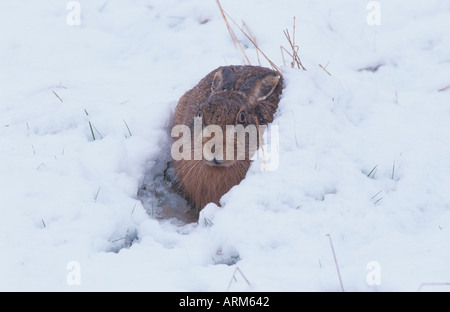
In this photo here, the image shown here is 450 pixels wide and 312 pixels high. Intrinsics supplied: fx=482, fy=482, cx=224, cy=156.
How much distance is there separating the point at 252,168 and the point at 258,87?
0.96 metres

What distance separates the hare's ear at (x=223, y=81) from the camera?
4.53m

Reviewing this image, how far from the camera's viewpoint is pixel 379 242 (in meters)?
3.16

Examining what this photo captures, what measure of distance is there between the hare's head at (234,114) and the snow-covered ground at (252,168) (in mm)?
224

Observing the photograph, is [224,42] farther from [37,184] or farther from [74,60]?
[37,184]

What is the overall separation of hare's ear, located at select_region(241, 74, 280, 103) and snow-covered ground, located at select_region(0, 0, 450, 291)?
8.3 inches

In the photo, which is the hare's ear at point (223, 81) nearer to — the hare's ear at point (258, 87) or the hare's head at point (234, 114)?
the hare's head at point (234, 114)

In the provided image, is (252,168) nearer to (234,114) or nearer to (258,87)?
(234,114)

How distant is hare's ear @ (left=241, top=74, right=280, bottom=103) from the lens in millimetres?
4441

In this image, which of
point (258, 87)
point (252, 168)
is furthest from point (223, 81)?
point (252, 168)

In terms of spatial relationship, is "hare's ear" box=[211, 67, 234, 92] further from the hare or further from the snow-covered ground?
the snow-covered ground

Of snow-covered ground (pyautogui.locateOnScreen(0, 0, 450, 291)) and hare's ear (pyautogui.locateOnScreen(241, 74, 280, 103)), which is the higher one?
hare's ear (pyautogui.locateOnScreen(241, 74, 280, 103))

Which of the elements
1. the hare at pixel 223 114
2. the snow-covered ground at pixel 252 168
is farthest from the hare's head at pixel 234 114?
the snow-covered ground at pixel 252 168

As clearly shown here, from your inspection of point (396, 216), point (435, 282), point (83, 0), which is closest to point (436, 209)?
point (396, 216)

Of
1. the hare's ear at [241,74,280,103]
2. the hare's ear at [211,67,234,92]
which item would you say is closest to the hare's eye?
the hare's ear at [241,74,280,103]
